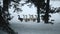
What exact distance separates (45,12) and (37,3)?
804 mm

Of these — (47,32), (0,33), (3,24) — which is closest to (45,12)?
(47,32)

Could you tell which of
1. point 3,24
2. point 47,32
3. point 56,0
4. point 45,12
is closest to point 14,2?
point 45,12

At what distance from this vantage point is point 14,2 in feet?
19.1

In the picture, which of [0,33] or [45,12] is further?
[45,12]

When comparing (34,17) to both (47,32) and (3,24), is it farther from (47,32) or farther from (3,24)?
(3,24)

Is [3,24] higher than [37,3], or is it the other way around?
[37,3]

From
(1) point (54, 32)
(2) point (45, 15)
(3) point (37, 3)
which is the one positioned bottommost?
(1) point (54, 32)

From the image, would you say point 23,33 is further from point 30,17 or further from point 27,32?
point 30,17

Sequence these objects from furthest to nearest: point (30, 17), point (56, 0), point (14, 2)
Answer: point (56, 0) → point (30, 17) → point (14, 2)

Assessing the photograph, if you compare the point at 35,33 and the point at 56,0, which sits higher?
the point at 56,0

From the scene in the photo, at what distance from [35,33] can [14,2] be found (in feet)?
4.50

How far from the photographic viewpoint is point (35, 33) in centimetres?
527

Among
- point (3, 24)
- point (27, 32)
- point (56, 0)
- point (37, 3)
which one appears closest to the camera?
point (3, 24)

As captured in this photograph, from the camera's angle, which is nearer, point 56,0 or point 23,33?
point 23,33
